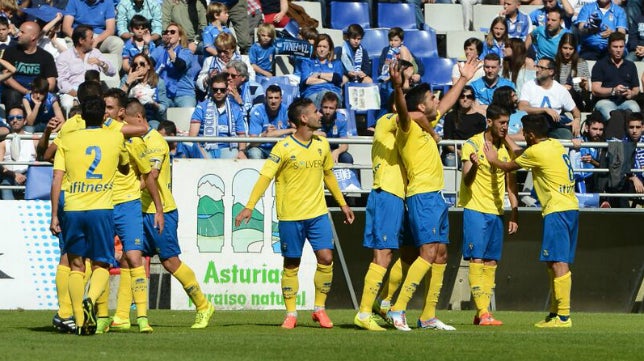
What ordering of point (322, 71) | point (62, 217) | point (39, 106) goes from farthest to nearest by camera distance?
point (322, 71)
point (39, 106)
point (62, 217)

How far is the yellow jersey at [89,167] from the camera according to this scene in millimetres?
12609

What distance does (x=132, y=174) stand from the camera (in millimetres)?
13773

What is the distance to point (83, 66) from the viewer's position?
71.1 ft

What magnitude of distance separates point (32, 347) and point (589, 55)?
1547cm

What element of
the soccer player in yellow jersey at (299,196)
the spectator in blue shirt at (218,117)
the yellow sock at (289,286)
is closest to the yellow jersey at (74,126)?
the soccer player in yellow jersey at (299,196)

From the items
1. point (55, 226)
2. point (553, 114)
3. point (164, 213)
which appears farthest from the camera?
point (553, 114)

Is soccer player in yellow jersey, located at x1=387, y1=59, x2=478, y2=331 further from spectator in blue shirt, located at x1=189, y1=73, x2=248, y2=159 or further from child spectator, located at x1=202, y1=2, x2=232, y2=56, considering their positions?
child spectator, located at x1=202, y1=2, x2=232, y2=56

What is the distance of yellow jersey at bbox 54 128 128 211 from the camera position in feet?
41.4

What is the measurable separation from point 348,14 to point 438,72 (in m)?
2.51

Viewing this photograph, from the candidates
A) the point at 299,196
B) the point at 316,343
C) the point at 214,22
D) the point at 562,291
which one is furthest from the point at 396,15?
the point at 316,343

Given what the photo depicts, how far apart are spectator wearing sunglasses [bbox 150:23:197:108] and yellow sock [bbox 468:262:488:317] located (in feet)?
25.6

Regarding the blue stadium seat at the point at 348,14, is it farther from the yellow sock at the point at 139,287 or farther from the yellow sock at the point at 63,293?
the yellow sock at the point at 63,293

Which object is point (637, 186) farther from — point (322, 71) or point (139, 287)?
point (139, 287)

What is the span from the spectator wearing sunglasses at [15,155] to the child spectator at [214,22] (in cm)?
390
